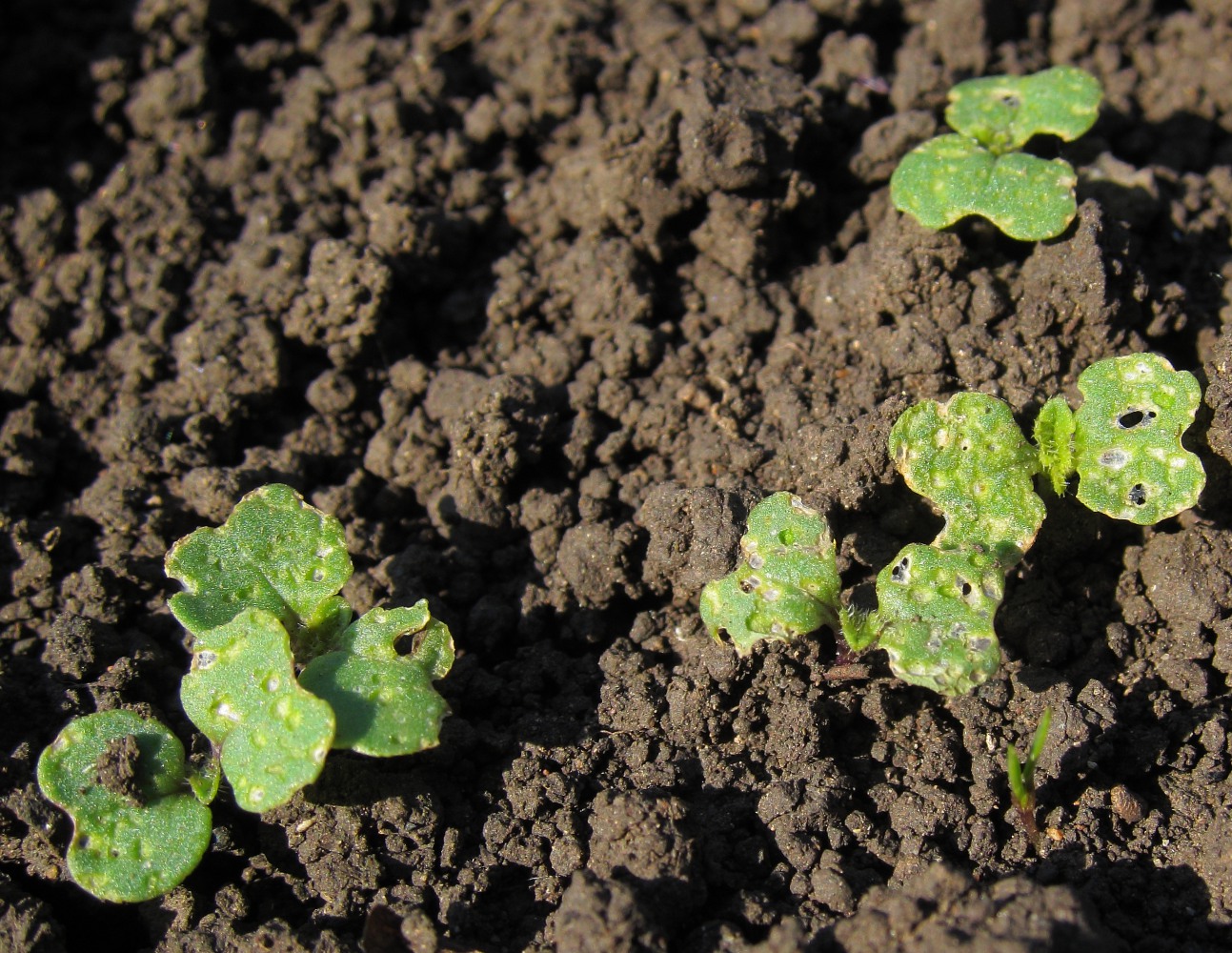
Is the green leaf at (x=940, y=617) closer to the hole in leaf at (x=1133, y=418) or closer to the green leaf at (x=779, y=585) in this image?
the green leaf at (x=779, y=585)

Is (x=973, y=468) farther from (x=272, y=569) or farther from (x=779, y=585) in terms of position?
(x=272, y=569)

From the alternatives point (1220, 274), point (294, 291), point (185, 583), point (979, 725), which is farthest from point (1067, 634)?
point (294, 291)

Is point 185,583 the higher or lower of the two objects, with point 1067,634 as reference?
higher

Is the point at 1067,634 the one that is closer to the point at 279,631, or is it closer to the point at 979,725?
the point at 979,725

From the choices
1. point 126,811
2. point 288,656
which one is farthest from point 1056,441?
point 126,811

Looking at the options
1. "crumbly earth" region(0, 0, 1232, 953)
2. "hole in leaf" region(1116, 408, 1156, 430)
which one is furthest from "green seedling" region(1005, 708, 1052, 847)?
"hole in leaf" region(1116, 408, 1156, 430)

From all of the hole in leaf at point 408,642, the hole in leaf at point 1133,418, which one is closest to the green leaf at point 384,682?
the hole in leaf at point 408,642

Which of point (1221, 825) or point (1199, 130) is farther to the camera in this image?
point (1199, 130)

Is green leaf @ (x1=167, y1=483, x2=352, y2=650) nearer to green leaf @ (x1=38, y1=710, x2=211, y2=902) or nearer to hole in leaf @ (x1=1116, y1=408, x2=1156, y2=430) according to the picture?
green leaf @ (x1=38, y1=710, x2=211, y2=902)
